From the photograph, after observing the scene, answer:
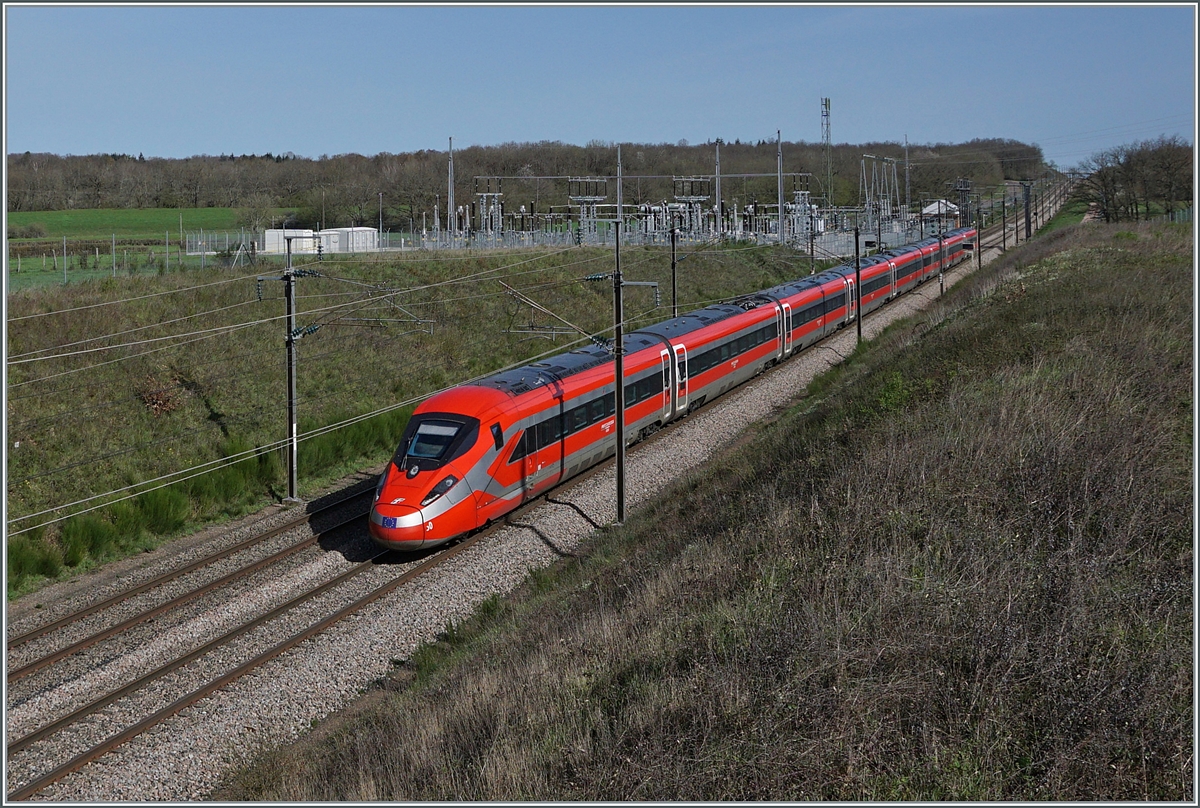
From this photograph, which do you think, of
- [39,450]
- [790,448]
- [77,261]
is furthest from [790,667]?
[77,261]

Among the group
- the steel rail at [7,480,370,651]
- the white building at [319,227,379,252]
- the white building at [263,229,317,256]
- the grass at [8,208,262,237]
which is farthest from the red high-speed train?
the grass at [8,208,262,237]

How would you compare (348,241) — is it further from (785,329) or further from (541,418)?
(541,418)

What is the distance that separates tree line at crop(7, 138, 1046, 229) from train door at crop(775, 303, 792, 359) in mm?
21633

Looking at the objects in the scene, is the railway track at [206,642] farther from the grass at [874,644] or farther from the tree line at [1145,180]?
the tree line at [1145,180]

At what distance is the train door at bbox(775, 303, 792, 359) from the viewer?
34469mm

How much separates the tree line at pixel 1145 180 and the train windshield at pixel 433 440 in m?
60.0

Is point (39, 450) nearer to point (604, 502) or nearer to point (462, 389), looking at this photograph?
point (462, 389)

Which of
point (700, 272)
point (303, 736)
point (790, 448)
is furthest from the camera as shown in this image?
point (700, 272)

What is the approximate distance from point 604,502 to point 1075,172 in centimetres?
7397

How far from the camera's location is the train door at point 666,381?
83.6 ft

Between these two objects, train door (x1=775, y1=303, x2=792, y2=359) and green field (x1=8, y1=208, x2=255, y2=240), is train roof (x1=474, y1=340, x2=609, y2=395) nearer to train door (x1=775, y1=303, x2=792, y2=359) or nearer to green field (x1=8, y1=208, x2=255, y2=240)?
train door (x1=775, y1=303, x2=792, y2=359)

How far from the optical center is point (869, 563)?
996 centimetres

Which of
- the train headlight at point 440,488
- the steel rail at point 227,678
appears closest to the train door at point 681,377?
the steel rail at point 227,678

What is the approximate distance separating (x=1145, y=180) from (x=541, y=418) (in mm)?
59951
